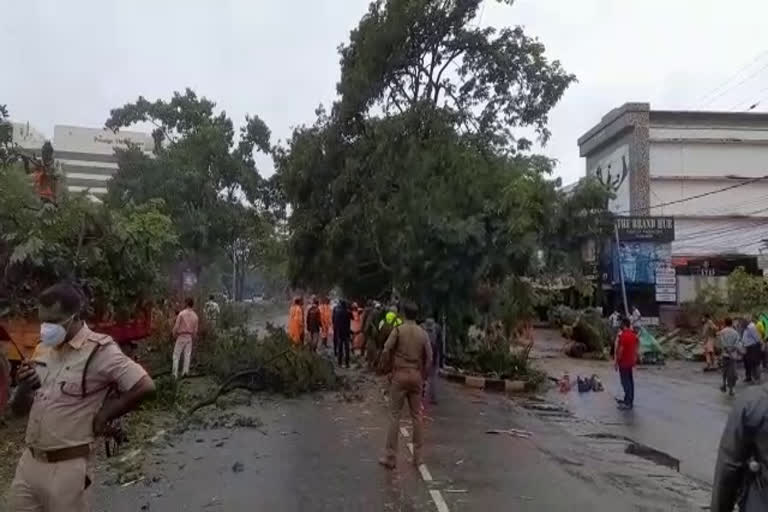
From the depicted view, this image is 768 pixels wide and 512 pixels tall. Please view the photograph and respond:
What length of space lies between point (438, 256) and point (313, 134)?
6977mm

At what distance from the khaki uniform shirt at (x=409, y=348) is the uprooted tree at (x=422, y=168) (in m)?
10.1

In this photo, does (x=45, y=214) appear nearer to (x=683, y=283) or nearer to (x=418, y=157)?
(x=418, y=157)

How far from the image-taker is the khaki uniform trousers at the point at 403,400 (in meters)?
9.65

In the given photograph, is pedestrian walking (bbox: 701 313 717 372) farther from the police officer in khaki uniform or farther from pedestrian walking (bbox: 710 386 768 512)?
the police officer in khaki uniform

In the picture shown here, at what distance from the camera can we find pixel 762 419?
3.36 metres

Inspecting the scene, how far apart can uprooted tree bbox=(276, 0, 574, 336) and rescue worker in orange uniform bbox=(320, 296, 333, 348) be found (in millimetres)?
1132

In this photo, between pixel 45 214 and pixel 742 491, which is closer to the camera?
pixel 742 491

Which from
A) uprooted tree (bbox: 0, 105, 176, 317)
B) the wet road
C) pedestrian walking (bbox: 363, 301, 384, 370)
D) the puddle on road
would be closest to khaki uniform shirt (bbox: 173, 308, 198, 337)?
uprooted tree (bbox: 0, 105, 176, 317)

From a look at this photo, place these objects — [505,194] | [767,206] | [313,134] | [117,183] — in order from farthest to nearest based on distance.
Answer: [767,206] → [117,183] → [313,134] → [505,194]

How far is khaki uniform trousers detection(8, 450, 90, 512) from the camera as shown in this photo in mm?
4273

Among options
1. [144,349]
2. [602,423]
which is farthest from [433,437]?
[144,349]

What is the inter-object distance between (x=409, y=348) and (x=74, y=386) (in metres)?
5.79

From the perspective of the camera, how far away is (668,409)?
1716 centimetres

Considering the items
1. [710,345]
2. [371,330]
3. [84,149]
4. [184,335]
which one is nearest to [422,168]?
[371,330]
